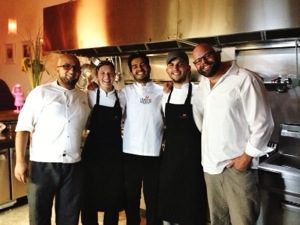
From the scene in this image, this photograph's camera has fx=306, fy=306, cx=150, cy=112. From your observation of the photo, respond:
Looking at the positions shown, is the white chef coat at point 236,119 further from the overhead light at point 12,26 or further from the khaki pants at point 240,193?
the overhead light at point 12,26

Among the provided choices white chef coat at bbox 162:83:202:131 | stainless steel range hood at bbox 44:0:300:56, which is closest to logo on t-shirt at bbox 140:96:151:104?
white chef coat at bbox 162:83:202:131

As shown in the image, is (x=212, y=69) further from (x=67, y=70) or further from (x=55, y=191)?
(x=55, y=191)

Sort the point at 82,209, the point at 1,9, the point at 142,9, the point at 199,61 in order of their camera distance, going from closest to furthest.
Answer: the point at 199,61 → the point at 82,209 → the point at 142,9 → the point at 1,9

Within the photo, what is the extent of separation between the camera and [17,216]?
2701 mm

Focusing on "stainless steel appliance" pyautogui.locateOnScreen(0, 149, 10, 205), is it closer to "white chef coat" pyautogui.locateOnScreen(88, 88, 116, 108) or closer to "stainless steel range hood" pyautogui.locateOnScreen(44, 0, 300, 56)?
"white chef coat" pyautogui.locateOnScreen(88, 88, 116, 108)

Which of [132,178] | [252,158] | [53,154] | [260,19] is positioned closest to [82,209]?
[132,178]

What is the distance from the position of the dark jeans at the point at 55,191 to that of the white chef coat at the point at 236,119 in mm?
826

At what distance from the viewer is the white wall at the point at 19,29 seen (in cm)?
426

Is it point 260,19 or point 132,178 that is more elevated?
point 260,19

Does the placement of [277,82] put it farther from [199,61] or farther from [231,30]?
[199,61]

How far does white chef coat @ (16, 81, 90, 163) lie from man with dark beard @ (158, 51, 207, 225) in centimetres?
62

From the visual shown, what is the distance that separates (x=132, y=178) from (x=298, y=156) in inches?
44.0

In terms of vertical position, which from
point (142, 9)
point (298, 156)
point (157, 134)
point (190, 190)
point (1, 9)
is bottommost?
point (190, 190)

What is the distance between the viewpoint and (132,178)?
2059 mm
